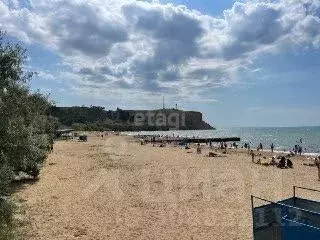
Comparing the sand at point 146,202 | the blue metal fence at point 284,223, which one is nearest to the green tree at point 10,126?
the sand at point 146,202

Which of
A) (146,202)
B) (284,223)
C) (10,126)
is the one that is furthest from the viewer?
(146,202)

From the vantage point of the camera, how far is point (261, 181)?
1245 inches

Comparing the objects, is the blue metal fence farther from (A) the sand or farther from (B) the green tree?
(B) the green tree

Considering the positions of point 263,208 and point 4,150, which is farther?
point 4,150

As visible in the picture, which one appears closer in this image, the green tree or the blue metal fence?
the blue metal fence

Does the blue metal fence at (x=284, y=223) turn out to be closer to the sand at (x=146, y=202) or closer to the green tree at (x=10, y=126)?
the sand at (x=146, y=202)

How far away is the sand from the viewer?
17.1 m

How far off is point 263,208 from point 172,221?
797 cm

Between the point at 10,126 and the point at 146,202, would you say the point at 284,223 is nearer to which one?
the point at 10,126

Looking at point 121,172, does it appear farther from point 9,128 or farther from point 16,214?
point 9,128

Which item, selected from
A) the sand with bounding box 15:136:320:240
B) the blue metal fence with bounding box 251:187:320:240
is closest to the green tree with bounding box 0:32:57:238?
the sand with bounding box 15:136:320:240

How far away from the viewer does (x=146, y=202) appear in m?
23.0

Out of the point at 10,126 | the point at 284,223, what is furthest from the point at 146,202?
the point at 284,223

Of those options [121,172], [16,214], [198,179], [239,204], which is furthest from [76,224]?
[121,172]
